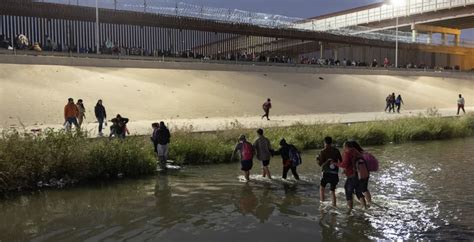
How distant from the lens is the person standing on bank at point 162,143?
1488 centimetres

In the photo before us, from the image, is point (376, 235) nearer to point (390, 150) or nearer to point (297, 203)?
point (297, 203)

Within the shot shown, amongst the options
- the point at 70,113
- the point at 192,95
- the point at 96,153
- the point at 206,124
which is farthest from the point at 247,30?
the point at 96,153

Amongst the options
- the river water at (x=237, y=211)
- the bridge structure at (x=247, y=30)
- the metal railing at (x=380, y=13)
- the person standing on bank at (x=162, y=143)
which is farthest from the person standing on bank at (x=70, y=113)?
the metal railing at (x=380, y=13)

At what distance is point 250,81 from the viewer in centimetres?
3822

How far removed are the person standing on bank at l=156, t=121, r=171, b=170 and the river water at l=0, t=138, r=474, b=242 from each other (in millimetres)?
→ 589

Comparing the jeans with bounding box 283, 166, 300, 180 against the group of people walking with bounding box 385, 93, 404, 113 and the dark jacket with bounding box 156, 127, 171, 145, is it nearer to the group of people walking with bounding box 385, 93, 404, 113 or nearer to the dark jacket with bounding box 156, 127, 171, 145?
the dark jacket with bounding box 156, 127, 171, 145

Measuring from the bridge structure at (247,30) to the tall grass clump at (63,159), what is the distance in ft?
82.1

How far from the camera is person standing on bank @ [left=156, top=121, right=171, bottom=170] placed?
1488 cm

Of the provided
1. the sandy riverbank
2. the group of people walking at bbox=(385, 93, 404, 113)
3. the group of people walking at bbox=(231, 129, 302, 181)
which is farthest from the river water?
the group of people walking at bbox=(385, 93, 404, 113)

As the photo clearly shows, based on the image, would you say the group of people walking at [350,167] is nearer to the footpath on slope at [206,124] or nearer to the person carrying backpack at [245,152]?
the person carrying backpack at [245,152]

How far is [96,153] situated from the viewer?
1399 centimetres

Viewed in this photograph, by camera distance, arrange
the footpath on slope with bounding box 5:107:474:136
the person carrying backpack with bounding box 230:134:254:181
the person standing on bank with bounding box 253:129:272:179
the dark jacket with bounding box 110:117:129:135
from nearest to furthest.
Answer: the person carrying backpack with bounding box 230:134:254:181 → the person standing on bank with bounding box 253:129:272:179 → the dark jacket with bounding box 110:117:129:135 → the footpath on slope with bounding box 5:107:474:136

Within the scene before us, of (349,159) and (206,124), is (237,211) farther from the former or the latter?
(206,124)

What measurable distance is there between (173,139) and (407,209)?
338 inches
